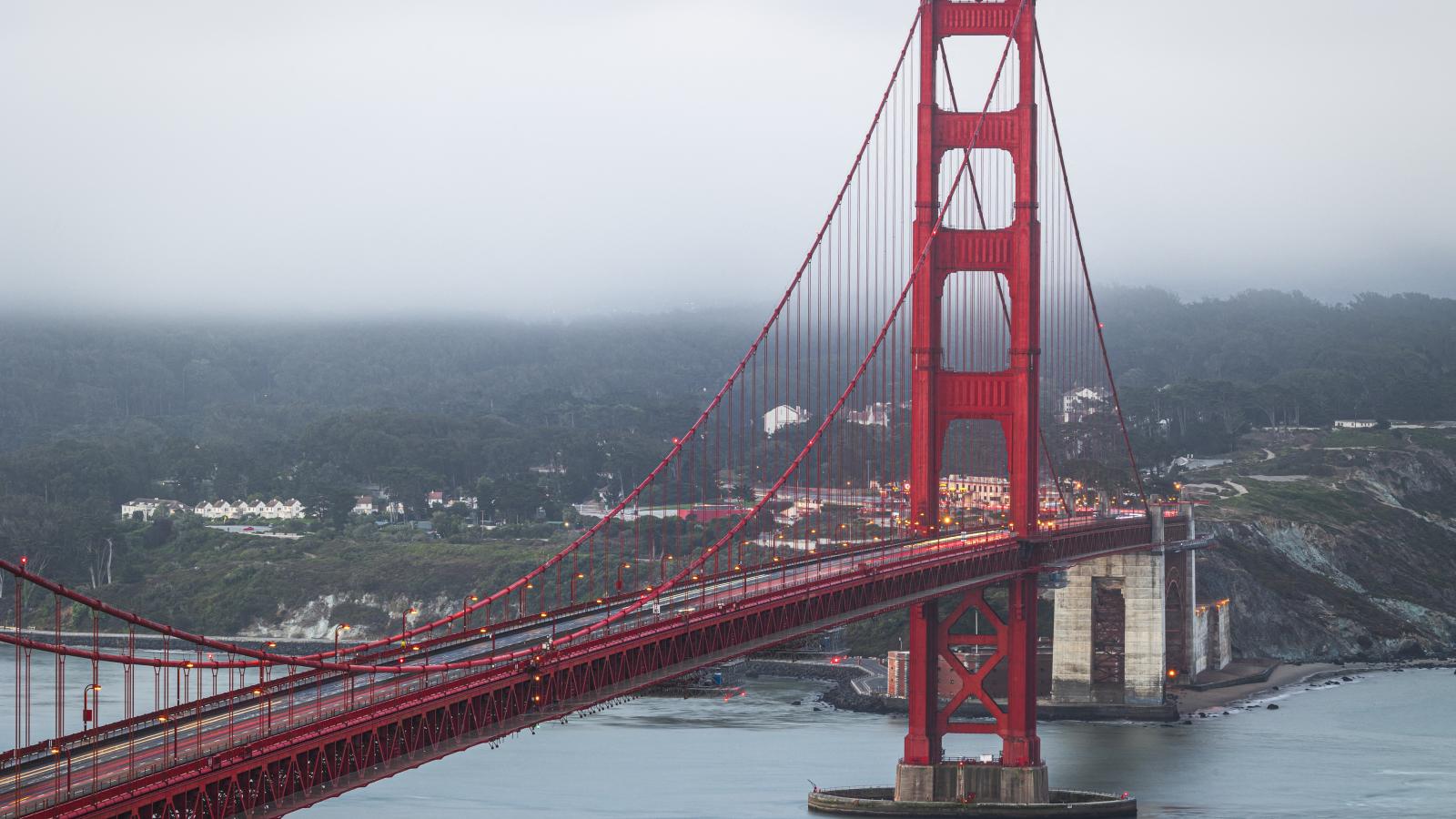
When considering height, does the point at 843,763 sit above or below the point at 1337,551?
below

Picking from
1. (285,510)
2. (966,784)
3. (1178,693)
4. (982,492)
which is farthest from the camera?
(285,510)

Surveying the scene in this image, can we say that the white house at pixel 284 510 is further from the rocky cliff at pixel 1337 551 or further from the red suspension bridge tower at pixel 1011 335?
the red suspension bridge tower at pixel 1011 335

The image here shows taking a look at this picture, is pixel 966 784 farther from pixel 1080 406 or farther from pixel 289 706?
pixel 1080 406

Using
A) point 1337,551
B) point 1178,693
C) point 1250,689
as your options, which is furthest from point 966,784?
point 1337,551

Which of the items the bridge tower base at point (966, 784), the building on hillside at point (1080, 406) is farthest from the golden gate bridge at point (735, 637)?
the building on hillside at point (1080, 406)

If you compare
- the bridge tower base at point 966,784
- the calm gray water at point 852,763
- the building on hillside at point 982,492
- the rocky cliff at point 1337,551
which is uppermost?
the building on hillside at point 982,492

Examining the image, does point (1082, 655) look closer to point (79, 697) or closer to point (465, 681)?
point (79, 697)
